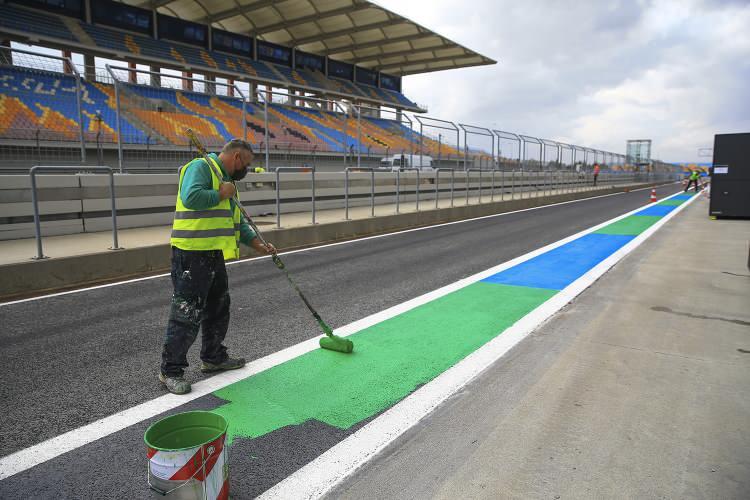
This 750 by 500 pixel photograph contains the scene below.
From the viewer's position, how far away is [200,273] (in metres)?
3.95

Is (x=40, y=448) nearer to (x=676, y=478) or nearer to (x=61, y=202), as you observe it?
(x=676, y=478)

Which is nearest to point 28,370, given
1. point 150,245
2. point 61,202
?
point 150,245

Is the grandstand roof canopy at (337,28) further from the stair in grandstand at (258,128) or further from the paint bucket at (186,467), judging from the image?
the paint bucket at (186,467)

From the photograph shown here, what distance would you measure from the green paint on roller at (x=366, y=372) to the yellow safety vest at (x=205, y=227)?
1064mm

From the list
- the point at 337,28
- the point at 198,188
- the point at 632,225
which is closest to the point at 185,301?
the point at 198,188

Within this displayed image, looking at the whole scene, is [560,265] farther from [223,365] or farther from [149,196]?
[149,196]

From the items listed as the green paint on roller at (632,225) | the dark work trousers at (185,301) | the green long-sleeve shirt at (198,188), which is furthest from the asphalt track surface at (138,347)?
the green paint on roller at (632,225)

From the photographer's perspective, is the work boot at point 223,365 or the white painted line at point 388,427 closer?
the white painted line at point 388,427

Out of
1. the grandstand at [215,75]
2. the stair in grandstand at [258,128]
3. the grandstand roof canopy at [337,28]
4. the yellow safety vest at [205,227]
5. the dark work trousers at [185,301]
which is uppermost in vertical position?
the grandstand roof canopy at [337,28]

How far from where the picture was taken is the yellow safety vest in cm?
388

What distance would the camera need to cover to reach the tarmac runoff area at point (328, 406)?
9.18ft

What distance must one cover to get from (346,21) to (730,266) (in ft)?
115

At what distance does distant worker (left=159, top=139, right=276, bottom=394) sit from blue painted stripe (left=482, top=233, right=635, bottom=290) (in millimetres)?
4909

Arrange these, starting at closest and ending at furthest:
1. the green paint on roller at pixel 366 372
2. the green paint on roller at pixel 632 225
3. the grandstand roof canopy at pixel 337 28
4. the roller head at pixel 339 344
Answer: the green paint on roller at pixel 366 372 < the roller head at pixel 339 344 < the green paint on roller at pixel 632 225 < the grandstand roof canopy at pixel 337 28
